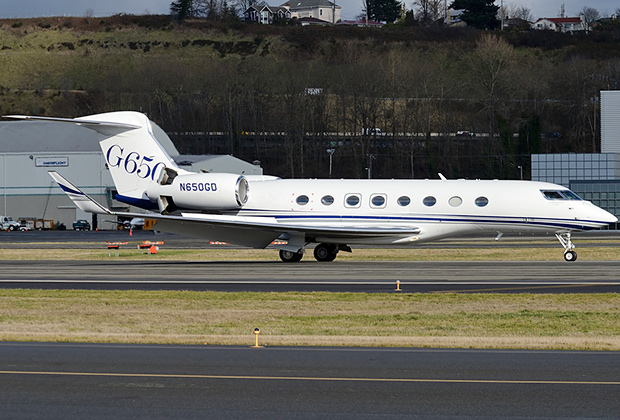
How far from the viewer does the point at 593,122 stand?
115750mm

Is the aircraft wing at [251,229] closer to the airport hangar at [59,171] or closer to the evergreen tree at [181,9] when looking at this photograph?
the airport hangar at [59,171]

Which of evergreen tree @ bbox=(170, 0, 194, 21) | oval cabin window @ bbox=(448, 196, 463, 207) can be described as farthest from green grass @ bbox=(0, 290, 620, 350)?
evergreen tree @ bbox=(170, 0, 194, 21)

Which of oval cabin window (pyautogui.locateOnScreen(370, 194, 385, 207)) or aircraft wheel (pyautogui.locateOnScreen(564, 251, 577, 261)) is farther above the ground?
oval cabin window (pyautogui.locateOnScreen(370, 194, 385, 207))

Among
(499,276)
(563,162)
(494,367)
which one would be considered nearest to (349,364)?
(494,367)

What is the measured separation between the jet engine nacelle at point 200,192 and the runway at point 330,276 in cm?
204

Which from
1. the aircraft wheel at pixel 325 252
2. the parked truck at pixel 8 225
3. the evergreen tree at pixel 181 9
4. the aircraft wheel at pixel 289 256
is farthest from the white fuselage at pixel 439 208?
the evergreen tree at pixel 181 9

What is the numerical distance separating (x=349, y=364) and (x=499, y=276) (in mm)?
14199

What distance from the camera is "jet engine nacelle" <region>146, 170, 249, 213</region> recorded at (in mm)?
31109

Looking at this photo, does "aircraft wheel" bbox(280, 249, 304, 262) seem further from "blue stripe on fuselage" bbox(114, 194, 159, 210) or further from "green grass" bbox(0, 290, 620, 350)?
"green grass" bbox(0, 290, 620, 350)

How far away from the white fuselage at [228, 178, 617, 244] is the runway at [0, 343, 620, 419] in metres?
17.9

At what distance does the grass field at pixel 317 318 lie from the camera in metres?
13.9

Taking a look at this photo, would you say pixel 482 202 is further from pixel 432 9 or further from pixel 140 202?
pixel 432 9

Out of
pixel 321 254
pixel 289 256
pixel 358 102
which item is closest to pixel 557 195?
pixel 321 254

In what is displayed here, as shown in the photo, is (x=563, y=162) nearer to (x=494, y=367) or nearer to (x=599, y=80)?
(x=599, y=80)
